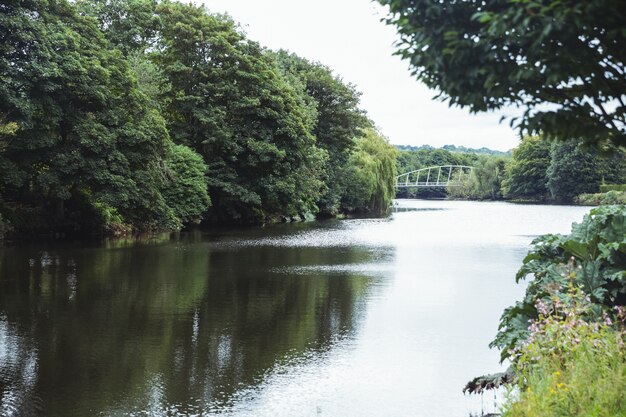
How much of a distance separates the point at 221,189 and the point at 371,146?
23.5m

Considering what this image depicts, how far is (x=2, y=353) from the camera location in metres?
8.88

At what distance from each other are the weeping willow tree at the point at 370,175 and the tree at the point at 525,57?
4867cm

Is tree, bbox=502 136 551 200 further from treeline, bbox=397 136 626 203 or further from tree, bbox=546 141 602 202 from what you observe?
tree, bbox=546 141 602 202

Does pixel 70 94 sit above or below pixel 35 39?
below

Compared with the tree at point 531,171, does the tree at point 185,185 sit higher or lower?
lower

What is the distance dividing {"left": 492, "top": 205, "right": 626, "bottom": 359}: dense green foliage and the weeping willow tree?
44.7 metres

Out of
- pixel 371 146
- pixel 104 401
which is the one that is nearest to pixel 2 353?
pixel 104 401

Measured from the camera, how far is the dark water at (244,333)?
7242 millimetres

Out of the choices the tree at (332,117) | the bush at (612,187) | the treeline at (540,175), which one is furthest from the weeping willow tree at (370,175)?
the bush at (612,187)

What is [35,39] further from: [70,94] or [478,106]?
[478,106]

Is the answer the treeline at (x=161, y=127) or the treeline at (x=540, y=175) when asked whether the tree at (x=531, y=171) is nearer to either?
the treeline at (x=540, y=175)

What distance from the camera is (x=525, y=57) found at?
12.5ft

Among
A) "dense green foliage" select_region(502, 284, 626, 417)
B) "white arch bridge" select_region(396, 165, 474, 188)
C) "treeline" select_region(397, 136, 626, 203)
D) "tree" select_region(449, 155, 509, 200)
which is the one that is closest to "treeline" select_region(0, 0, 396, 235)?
"treeline" select_region(397, 136, 626, 203)

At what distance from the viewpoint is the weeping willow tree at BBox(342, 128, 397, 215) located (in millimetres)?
54375
